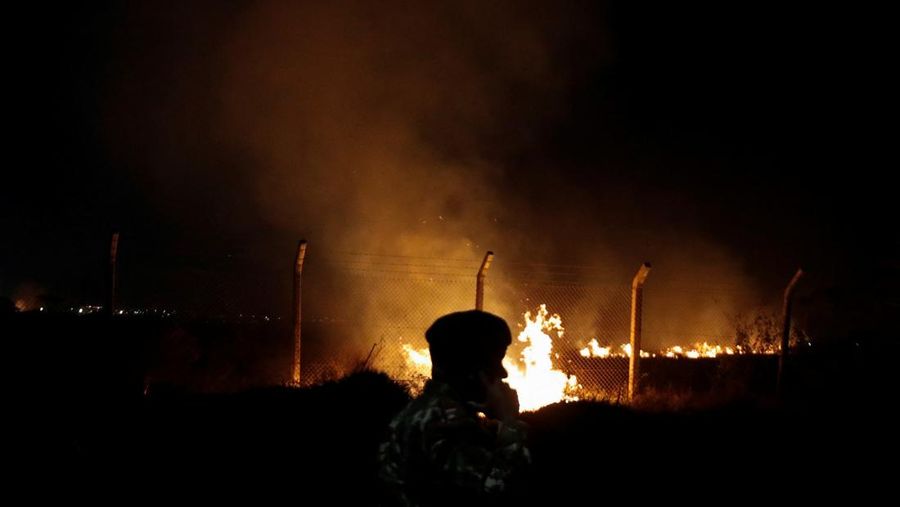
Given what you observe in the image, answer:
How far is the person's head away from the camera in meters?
2.70

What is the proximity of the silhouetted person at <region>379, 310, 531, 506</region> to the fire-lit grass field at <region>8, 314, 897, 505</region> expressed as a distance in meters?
3.07

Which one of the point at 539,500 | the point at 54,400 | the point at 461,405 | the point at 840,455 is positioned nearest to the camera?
the point at 461,405

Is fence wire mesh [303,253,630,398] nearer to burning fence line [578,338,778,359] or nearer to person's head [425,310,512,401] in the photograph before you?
burning fence line [578,338,778,359]

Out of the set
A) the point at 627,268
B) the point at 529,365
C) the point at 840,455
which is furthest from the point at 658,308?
the point at 840,455

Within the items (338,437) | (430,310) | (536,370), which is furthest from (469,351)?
(430,310)

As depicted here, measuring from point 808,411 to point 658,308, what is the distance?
12112mm

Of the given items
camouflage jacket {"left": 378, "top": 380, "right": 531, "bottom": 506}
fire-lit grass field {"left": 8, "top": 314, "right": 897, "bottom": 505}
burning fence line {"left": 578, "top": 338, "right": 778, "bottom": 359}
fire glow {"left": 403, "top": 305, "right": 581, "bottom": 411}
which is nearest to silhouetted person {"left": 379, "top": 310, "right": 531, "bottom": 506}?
camouflage jacket {"left": 378, "top": 380, "right": 531, "bottom": 506}

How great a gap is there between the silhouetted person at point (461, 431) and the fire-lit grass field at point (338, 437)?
3072mm

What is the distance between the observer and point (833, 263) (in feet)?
80.8

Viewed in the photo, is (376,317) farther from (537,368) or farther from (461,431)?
(461,431)

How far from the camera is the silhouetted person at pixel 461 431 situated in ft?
8.18

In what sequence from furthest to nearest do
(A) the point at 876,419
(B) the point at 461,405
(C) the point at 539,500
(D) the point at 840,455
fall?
1. (A) the point at 876,419
2. (D) the point at 840,455
3. (C) the point at 539,500
4. (B) the point at 461,405

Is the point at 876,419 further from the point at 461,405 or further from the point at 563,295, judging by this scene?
the point at 563,295

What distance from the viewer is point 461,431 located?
2551 millimetres
